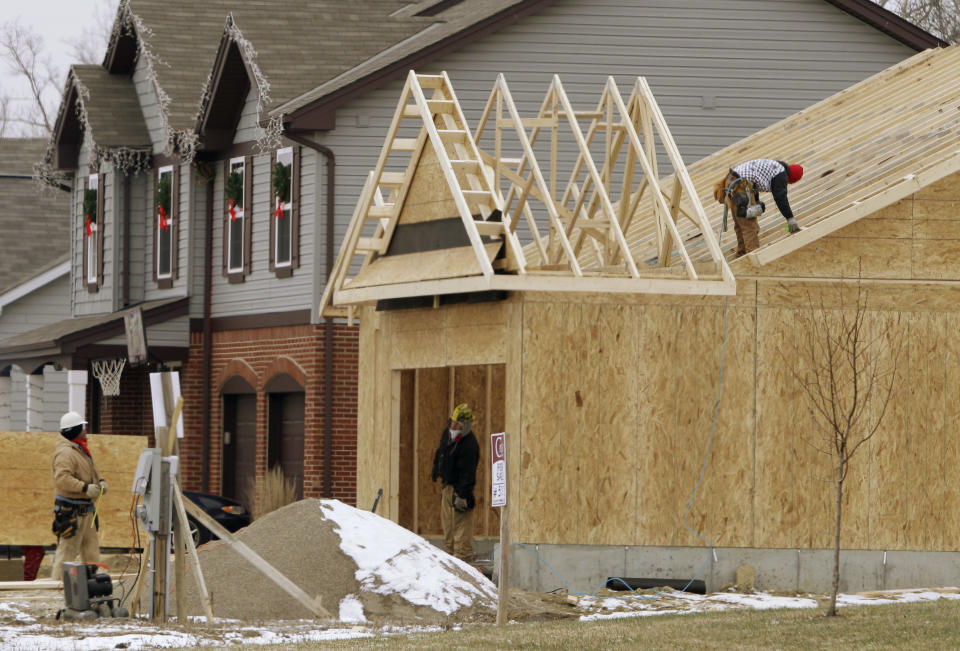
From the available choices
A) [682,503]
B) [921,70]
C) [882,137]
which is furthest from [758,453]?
[921,70]

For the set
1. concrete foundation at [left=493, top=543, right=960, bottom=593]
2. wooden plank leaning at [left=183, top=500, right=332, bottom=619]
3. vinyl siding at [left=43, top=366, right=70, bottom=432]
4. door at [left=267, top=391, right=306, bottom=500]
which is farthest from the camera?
vinyl siding at [left=43, top=366, right=70, bottom=432]

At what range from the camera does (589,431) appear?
1783cm

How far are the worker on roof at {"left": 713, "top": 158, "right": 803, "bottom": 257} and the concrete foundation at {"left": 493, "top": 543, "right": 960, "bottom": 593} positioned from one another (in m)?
3.28

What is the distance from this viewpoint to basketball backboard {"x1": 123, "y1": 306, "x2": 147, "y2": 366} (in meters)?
27.5

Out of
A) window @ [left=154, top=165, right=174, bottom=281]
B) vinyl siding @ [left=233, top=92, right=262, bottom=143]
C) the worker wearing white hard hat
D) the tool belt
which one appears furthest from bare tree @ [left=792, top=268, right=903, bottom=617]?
window @ [left=154, top=165, right=174, bottom=281]

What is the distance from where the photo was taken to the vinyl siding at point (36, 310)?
132 ft

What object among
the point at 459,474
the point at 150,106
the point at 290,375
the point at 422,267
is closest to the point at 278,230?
the point at 290,375

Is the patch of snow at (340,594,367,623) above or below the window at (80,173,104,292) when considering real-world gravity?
below

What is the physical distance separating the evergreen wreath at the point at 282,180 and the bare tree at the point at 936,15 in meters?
18.2

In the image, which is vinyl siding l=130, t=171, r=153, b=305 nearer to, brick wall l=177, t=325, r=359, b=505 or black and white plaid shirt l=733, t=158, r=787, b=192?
brick wall l=177, t=325, r=359, b=505

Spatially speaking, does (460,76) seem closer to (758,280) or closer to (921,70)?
(921,70)

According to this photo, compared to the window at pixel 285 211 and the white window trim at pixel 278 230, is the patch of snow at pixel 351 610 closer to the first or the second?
the window at pixel 285 211

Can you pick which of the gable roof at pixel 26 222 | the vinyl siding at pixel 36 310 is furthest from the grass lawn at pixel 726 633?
the gable roof at pixel 26 222

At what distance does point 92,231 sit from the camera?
34500 millimetres
